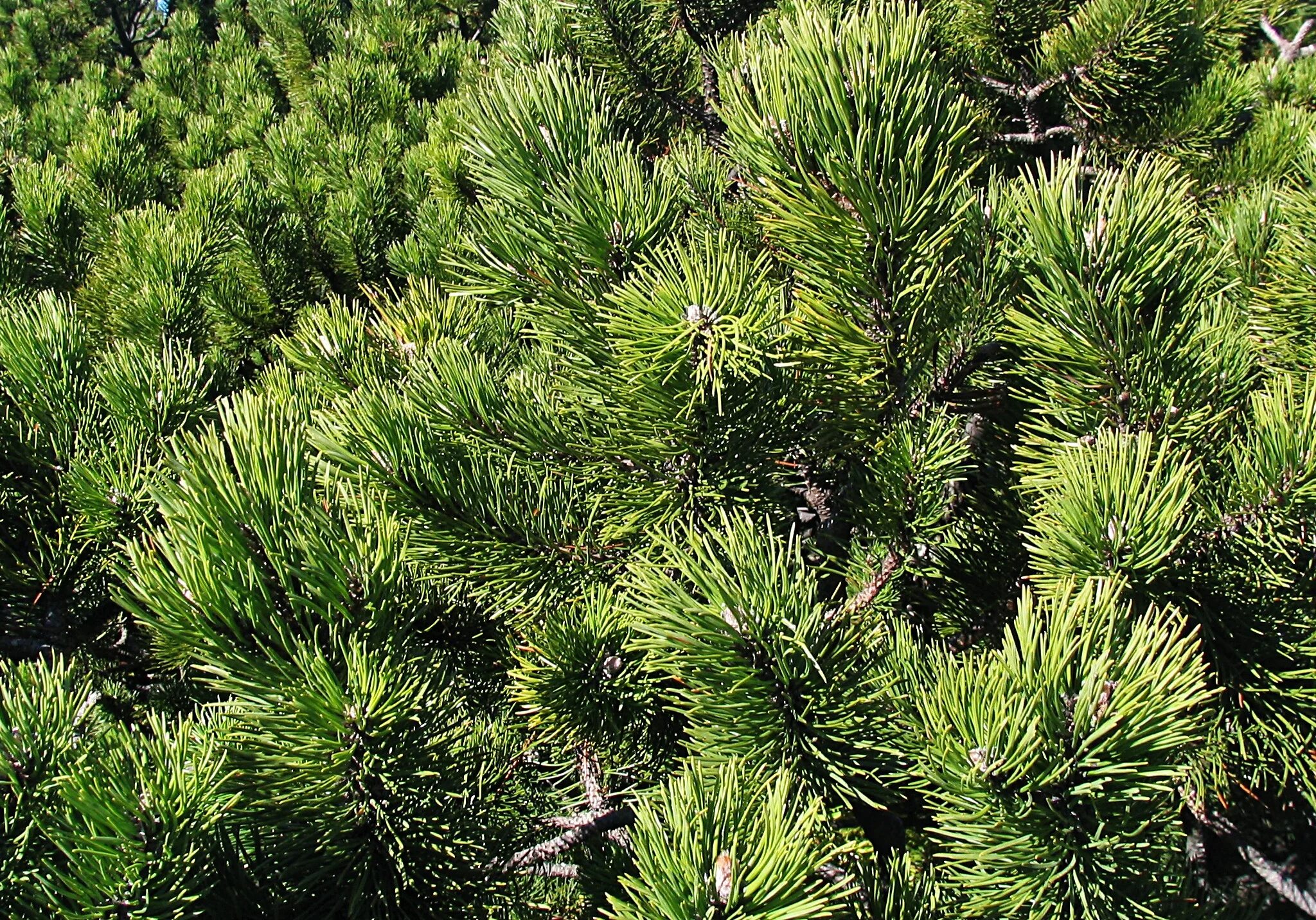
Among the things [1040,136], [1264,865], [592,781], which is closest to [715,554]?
[592,781]

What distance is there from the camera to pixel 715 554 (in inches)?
34.0

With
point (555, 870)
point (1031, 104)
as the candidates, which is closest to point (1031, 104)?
point (1031, 104)

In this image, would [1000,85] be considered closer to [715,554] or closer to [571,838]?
[715,554]

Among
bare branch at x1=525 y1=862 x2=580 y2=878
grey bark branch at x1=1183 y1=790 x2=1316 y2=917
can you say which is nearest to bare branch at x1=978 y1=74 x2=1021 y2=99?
grey bark branch at x1=1183 y1=790 x2=1316 y2=917

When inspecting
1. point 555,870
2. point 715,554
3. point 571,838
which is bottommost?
point 555,870

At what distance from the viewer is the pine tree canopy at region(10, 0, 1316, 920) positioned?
0.72 meters

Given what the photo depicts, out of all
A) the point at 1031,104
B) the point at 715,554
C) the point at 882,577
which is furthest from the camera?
the point at 1031,104

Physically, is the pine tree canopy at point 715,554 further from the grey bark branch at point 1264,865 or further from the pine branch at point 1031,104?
the pine branch at point 1031,104

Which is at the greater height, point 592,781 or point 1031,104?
point 1031,104

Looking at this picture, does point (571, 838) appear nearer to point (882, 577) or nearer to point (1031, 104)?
point (882, 577)

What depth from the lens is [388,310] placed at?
1375 millimetres

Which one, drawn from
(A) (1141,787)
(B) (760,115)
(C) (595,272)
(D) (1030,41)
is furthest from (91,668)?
(D) (1030,41)

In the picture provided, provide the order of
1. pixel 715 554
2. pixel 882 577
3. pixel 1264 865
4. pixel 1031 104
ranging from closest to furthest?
pixel 715 554
pixel 882 577
pixel 1264 865
pixel 1031 104

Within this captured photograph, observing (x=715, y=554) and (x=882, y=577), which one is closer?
(x=715, y=554)
